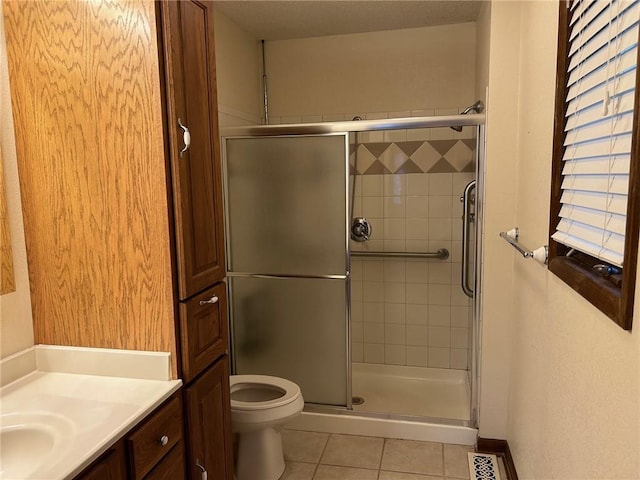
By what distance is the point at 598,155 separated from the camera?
1.06m

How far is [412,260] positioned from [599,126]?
2.27 meters

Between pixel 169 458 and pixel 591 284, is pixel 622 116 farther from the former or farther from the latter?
pixel 169 458

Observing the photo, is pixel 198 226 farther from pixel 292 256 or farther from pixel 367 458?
pixel 367 458

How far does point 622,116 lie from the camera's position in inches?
36.4

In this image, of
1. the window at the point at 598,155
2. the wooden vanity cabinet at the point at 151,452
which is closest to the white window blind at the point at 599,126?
the window at the point at 598,155

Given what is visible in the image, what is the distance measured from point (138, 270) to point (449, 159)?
228 centimetres

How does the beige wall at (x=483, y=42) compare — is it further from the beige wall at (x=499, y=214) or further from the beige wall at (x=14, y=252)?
the beige wall at (x=14, y=252)

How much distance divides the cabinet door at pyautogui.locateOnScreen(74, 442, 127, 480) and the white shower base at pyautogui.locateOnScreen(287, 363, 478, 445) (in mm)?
1656

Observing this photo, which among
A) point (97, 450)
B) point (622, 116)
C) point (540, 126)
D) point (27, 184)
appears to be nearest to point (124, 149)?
point (27, 184)

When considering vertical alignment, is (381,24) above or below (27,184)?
above

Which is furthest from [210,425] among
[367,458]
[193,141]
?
[367,458]

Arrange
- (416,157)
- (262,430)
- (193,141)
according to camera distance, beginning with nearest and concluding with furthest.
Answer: (193,141) → (262,430) → (416,157)

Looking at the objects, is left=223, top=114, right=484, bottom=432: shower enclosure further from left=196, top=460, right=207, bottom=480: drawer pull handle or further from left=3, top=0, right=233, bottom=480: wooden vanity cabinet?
left=196, top=460, right=207, bottom=480: drawer pull handle

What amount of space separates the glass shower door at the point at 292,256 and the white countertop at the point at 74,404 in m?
1.30
